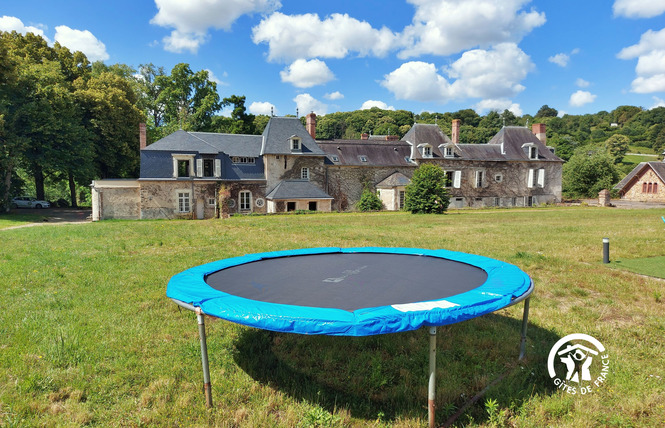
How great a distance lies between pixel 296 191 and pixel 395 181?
9402 millimetres

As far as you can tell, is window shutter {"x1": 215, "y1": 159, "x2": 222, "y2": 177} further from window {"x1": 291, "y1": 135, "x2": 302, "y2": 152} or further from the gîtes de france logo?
the gîtes de france logo

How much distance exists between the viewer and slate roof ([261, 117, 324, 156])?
3044cm

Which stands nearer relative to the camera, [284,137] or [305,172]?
[284,137]

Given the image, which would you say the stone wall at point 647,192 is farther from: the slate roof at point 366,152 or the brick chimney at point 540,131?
the slate roof at point 366,152

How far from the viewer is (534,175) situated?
39.7 meters

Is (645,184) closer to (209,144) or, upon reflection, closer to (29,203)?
(209,144)

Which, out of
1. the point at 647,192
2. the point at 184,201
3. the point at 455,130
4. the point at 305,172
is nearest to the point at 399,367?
the point at 184,201

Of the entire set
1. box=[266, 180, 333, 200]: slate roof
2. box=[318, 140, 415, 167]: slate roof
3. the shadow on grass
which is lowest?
the shadow on grass

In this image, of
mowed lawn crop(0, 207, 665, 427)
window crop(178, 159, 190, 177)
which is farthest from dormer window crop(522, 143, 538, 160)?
mowed lawn crop(0, 207, 665, 427)

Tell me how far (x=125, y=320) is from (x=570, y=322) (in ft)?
22.2

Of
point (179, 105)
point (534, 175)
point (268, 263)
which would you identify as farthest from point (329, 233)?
point (179, 105)

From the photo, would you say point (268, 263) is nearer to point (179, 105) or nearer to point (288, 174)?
point (288, 174)

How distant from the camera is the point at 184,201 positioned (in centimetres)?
2803

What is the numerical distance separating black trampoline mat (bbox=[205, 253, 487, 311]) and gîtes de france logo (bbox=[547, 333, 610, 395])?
1224 mm
